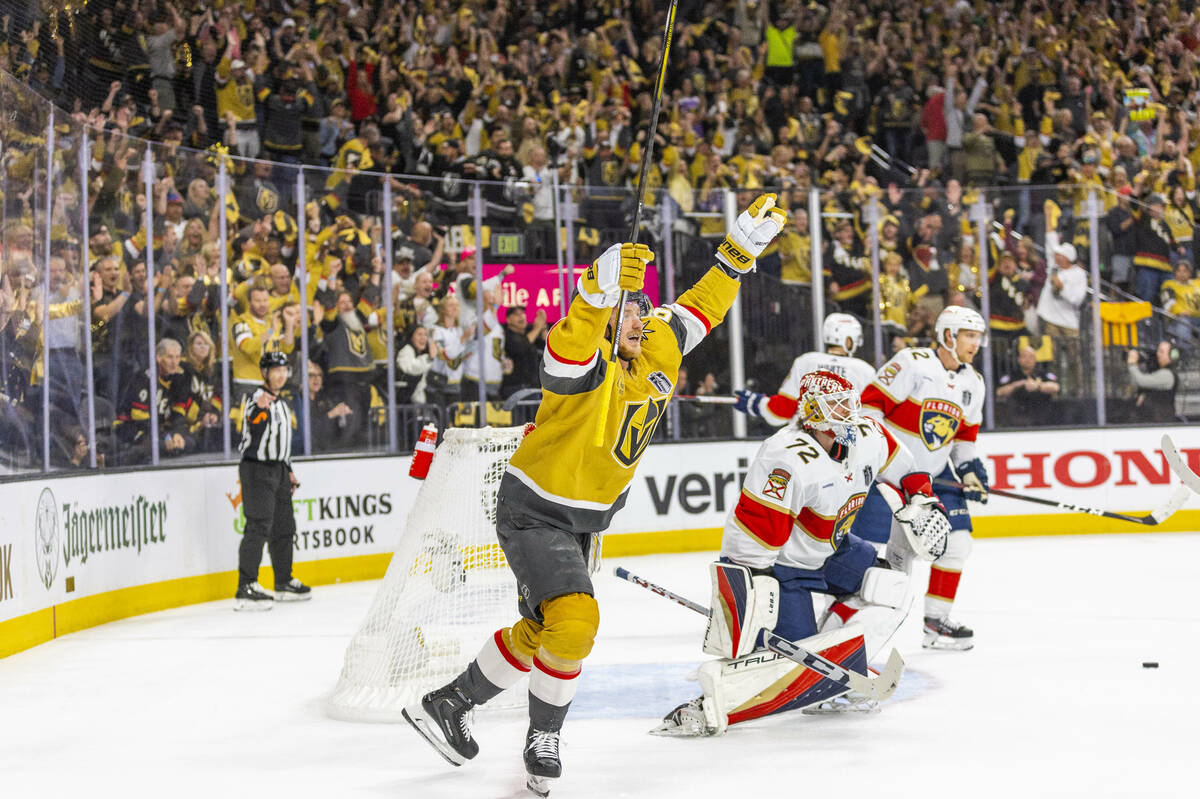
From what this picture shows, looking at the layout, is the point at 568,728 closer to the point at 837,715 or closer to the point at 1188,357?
the point at 837,715

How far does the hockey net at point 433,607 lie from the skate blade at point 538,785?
105 cm

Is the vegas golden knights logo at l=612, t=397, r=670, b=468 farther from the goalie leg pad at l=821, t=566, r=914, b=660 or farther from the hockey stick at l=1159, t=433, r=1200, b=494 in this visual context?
the hockey stick at l=1159, t=433, r=1200, b=494

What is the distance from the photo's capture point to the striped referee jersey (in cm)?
745

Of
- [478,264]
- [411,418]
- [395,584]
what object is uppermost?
[478,264]

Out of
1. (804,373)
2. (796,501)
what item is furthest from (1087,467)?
(796,501)

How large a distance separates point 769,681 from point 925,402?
2073mm

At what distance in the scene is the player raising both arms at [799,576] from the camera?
4.20 metres

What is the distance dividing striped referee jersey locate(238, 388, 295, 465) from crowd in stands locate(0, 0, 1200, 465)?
0.55m

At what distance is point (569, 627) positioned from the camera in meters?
3.49

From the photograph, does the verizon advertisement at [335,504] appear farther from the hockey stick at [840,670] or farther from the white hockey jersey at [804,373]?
the white hockey jersey at [804,373]

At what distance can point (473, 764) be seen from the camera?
395cm

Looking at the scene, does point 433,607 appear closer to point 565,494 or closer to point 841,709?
point 565,494

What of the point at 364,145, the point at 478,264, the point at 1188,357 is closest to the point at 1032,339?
the point at 1188,357

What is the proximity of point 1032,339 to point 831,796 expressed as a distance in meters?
7.11
